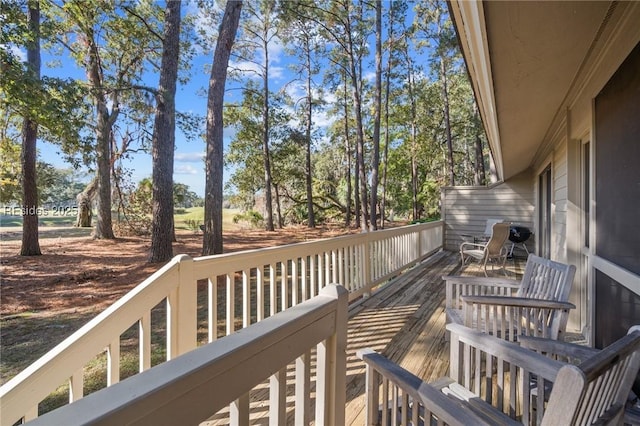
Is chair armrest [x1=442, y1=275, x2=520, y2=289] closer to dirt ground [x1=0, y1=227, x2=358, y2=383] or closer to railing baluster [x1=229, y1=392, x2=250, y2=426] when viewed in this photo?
railing baluster [x1=229, y1=392, x2=250, y2=426]

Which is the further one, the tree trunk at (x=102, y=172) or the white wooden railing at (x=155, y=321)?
the tree trunk at (x=102, y=172)

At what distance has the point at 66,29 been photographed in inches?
308

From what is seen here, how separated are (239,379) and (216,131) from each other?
612cm

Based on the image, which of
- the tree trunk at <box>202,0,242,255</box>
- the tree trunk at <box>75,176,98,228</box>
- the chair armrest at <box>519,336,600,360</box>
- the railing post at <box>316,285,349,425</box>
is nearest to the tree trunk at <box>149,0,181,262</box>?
the tree trunk at <box>202,0,242,255</box>

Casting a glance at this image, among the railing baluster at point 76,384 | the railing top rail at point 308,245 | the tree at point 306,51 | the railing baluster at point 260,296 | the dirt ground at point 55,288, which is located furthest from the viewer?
the tree at point 306,51

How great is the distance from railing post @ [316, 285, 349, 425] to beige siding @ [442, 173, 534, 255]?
860 centimetres

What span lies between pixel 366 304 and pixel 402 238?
1999mm

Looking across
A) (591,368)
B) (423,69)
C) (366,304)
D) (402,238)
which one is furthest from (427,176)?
(591,368)

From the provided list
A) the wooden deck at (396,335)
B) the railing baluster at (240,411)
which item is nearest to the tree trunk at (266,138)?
the wooden deck at (396,335)

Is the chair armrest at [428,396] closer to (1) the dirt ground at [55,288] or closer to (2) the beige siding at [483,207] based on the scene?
(1) the dirt ground at [55,288]

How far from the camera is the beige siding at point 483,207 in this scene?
8188 millimetres

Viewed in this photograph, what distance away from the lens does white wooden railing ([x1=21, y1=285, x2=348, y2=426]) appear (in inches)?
18.2

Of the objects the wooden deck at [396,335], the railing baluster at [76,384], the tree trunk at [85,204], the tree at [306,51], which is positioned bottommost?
the wooden deck at [396,335]

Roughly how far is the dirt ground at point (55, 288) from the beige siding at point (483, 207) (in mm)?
5734
